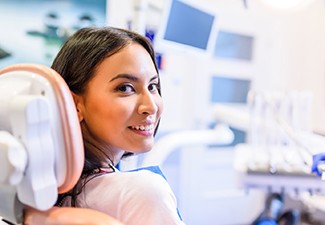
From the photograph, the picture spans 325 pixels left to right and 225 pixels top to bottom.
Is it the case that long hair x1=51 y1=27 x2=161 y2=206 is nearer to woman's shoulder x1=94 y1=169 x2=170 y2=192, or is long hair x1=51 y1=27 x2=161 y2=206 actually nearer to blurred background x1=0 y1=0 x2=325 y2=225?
woman's shoulder x1=94 y1=169 x2=170 y2=192

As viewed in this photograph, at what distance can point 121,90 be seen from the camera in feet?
2.93

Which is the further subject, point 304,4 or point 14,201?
point 304,4

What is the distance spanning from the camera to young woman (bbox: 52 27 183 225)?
0.84m

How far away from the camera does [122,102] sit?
88 cm

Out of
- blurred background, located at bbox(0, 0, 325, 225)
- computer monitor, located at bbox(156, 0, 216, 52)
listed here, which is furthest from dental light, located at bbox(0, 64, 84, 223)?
blurred background, located at bbox(0, 0, 325, 225)

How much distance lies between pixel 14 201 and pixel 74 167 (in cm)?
15

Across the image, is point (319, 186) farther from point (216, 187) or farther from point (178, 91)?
point (216, 187)

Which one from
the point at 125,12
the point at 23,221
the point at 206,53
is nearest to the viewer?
the point at 23,221

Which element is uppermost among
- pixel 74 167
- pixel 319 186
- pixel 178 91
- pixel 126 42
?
pixel 126 42

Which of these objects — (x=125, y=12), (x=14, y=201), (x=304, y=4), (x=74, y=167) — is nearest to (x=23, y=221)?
(x=14, y=201)

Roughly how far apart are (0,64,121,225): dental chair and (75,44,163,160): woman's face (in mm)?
210

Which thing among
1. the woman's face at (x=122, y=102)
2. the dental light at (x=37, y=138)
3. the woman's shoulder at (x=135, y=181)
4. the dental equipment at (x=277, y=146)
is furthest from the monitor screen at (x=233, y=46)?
the dental light at (x=37, y=138)

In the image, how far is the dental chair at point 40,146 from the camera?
611 millimetres

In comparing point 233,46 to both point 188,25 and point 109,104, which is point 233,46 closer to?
point 188,25
